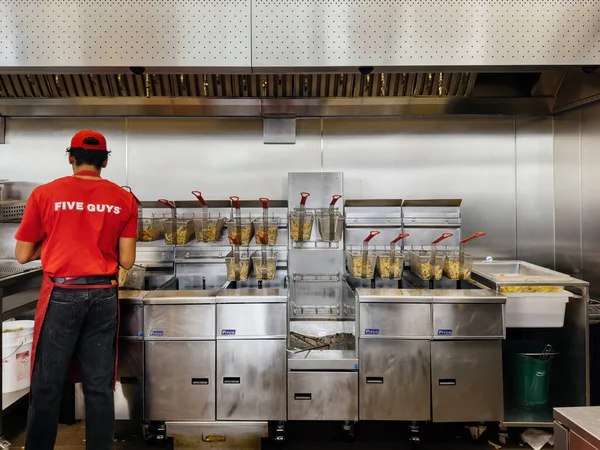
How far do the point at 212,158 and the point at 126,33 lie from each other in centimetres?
135

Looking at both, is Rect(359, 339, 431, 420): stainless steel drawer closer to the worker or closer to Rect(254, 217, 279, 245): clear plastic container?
Rect(254, 217, 279, 245): clear plastic container

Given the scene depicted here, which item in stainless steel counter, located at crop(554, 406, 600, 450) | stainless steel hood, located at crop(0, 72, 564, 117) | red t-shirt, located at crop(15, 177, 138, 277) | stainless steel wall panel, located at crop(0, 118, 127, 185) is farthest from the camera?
stainless steel wall panel, located at crop(0, 118, 127, 185)

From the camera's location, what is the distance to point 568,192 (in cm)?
363

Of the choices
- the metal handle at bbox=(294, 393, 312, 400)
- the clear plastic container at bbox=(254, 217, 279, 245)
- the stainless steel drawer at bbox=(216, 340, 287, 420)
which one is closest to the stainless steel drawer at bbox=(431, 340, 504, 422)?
the metal handle at bbox=(294, 393, 312, 400)

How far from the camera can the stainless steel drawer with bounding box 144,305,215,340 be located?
2.68 metres

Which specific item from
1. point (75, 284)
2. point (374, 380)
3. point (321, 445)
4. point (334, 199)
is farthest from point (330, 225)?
point (75, 284)

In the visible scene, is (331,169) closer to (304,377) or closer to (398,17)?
(398,17)

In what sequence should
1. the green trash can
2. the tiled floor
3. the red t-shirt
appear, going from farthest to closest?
1. the green trash can
2. the tiled floor
3. the red t-shirt

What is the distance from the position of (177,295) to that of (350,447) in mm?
1408

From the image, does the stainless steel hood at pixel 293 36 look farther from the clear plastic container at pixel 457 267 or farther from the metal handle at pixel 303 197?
the clear plastic container at pixel 457 267

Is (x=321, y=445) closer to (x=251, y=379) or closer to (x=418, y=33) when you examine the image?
(x=251, y=379)

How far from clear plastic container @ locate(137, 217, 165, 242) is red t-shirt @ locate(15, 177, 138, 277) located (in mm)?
828

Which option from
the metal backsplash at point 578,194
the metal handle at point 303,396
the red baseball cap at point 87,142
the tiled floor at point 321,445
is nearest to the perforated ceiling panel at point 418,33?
the metal backsplash at point 578,194

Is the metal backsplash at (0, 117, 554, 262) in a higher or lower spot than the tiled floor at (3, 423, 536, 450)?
higher
